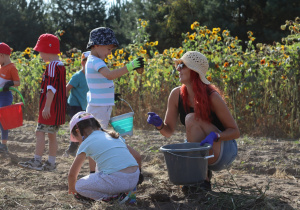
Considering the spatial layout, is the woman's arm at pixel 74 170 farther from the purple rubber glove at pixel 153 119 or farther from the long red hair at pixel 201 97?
the long red hair at pixel 201 97

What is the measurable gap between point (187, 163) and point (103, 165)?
0.55m

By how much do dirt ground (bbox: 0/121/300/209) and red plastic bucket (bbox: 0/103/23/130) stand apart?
0.36 m

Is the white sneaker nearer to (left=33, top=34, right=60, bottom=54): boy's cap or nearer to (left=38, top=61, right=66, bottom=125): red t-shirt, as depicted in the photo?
(left=38, top=61, right=66, bottom=125): red t-shirt

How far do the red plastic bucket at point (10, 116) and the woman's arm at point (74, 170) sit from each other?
1838 millimetres

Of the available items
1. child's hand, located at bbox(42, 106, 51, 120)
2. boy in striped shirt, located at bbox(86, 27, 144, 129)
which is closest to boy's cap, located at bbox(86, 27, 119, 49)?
boy in striped shirt, located at bbox(86, 27, 144, 129)

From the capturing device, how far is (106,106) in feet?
12.1

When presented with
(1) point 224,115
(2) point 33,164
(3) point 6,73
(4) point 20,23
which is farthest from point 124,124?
(4) point 20,23

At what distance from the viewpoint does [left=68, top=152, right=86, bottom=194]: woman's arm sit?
2.91 m

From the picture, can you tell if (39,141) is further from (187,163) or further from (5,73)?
(187,163)

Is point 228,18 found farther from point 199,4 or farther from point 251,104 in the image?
point 251,104

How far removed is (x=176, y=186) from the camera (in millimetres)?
3445

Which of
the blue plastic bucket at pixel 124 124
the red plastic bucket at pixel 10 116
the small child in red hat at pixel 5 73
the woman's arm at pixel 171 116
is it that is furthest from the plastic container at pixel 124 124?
the small child in red hat at pixel 5 73

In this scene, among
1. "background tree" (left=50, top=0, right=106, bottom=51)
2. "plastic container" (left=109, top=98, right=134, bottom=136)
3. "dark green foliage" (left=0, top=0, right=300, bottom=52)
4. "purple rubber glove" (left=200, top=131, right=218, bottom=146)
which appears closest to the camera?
"purple rubber glove" (left=200, top=131, right=218, bottom=146)

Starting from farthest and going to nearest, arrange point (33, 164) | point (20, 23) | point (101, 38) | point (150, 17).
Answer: point (20, 23) → point (150, 17) → point (33, 164) → point (101, 38)
